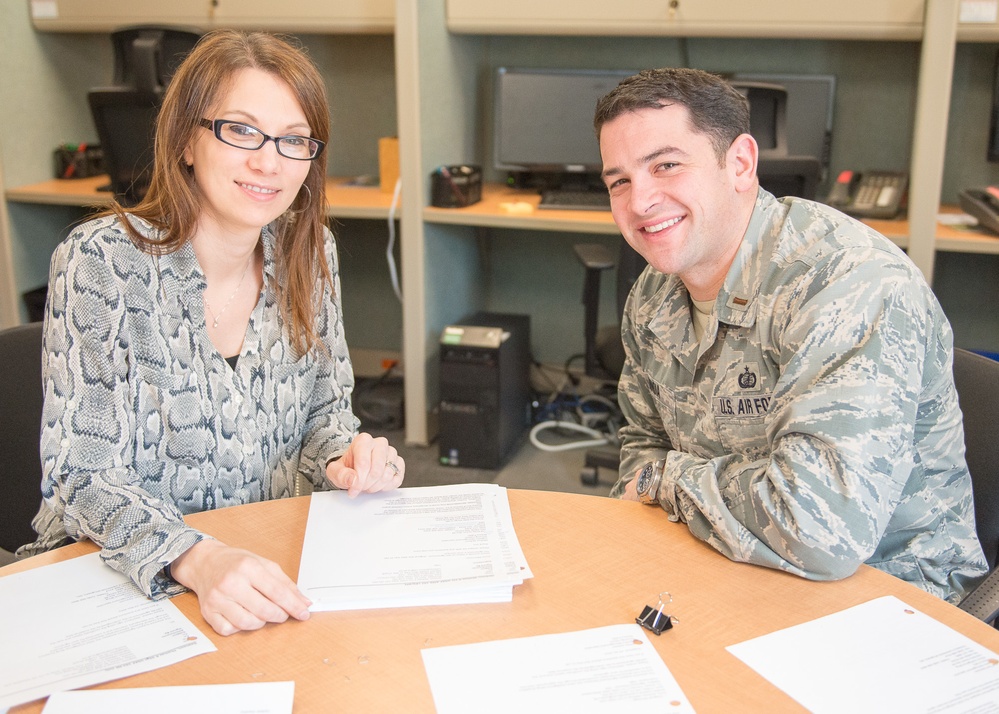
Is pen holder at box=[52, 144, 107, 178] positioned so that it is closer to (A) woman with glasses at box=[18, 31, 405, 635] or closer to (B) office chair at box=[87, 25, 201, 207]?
(B) office chair at box=[87, 25, 201, 207]

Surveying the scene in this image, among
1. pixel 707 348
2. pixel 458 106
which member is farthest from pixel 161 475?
pixel 458 106

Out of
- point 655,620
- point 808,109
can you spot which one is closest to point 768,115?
point 808,109

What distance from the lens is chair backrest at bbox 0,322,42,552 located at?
144 cm

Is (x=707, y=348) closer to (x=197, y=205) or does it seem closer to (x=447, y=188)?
(x=197, y=205)

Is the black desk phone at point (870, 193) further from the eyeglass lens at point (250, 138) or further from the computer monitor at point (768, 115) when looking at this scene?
the eyeglass lens at point (250, 138)

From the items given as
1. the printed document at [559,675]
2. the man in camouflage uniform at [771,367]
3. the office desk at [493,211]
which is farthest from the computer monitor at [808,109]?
the printed document at [559,675]

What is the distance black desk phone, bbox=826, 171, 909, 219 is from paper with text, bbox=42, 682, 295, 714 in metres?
2.42

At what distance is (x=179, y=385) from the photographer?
131 cm

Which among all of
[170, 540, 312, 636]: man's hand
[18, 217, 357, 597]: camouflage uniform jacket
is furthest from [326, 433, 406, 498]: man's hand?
[170, 540, 312, 636]: man's hand

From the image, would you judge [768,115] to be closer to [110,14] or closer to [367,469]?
[367,469]

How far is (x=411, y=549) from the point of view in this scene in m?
1.12

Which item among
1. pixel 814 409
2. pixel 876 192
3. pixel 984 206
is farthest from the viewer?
pixel 876 192

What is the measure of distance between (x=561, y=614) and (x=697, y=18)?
7.19 ft

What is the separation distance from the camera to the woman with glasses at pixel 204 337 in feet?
3.86
